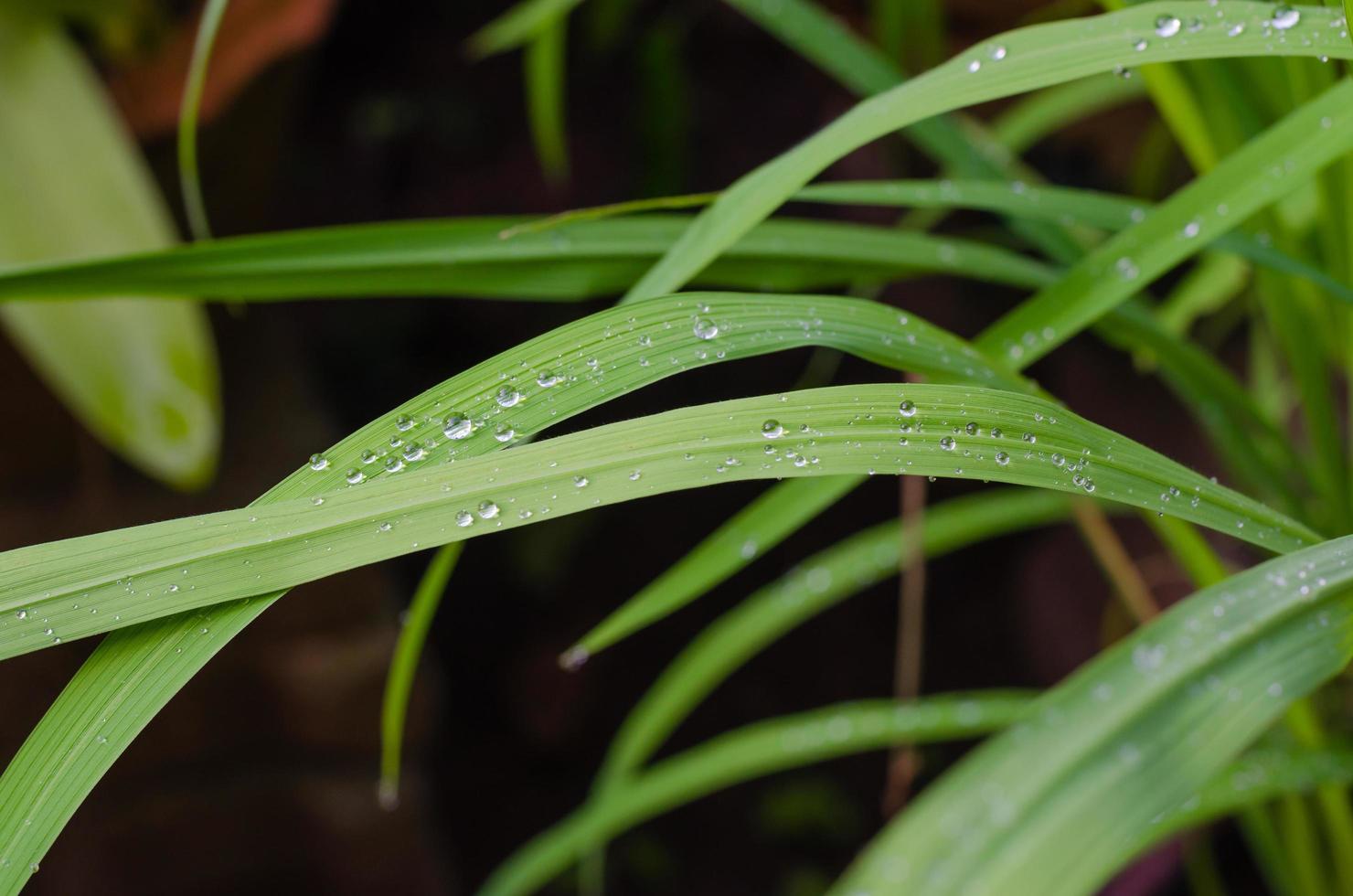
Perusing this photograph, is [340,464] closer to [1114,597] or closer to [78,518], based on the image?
[78,518]

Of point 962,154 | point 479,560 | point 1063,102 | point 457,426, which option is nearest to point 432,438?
point 457,426

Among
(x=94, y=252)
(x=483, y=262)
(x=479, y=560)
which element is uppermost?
(x=479, y=560)

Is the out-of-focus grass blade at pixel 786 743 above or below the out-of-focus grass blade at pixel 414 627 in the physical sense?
above

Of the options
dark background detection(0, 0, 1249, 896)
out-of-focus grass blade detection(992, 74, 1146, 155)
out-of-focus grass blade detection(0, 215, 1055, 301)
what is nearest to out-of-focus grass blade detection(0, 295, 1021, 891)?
out-of-focus grass blade detection(0, 215, 1055, 301)

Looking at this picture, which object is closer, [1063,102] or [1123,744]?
[1123,744]

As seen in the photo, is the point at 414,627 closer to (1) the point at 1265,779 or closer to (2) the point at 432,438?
(2) the point at 432,438

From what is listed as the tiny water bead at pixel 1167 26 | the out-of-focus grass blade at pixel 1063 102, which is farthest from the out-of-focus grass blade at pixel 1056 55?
the out-of-focus grass blade at pixel 1063 102

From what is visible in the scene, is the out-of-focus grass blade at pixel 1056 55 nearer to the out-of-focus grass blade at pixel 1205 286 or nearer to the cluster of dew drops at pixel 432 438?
→ the cluster of dew drops at pixel 432 438

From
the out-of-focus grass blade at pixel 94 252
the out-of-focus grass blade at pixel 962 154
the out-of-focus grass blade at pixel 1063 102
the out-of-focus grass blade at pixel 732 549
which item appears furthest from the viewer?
the out-of-focus grass blade at pixel 1063 102
